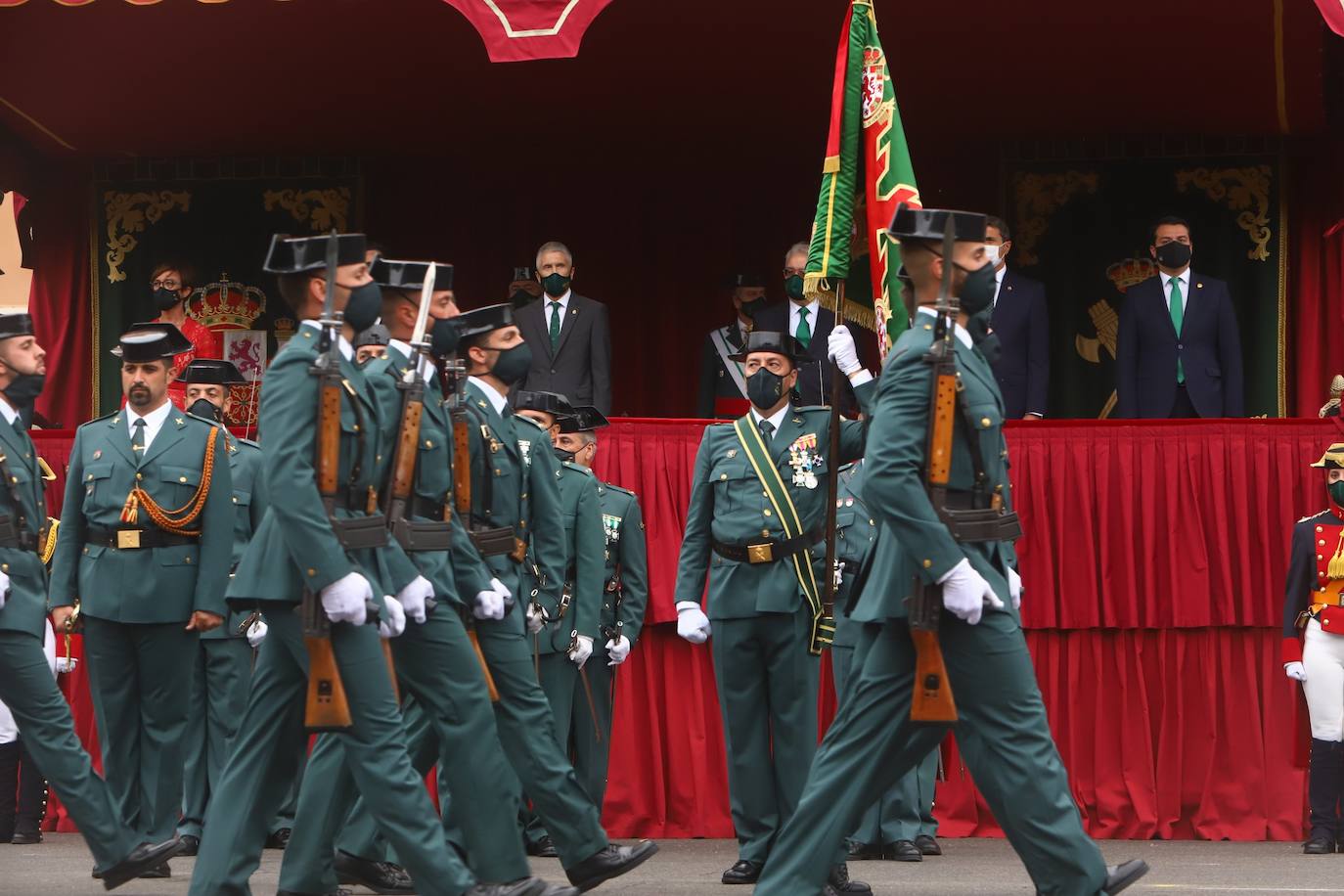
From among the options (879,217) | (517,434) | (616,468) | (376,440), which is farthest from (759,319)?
(376,440)

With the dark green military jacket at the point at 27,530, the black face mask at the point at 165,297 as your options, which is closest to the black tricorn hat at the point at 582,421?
the dark green military jacket at the point at 27,530

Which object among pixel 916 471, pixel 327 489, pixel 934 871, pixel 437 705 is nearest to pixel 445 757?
pixel 437 705

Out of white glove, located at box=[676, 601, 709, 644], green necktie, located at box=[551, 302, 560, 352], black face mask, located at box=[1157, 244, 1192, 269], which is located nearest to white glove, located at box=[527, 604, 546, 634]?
white glove, located at box=[676, 601, 709, 644]

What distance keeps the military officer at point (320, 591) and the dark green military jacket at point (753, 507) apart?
6.58ft

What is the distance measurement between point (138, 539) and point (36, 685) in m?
1.18

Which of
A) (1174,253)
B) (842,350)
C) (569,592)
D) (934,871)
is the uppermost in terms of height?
(1174,253)

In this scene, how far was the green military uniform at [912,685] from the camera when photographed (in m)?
5.46

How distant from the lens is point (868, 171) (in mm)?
8352

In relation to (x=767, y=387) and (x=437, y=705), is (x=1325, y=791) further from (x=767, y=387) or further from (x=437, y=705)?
(x=437, y=705)

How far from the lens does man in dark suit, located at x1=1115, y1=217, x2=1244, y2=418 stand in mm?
10242

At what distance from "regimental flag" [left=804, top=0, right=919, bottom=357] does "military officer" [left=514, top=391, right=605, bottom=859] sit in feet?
4.13

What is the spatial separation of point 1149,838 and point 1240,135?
5146 mm

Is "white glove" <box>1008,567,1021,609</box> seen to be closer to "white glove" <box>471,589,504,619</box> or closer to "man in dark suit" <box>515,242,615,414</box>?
"white glove" <box>471,589,504,619</box>

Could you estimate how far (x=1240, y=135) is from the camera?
12.5 meters
